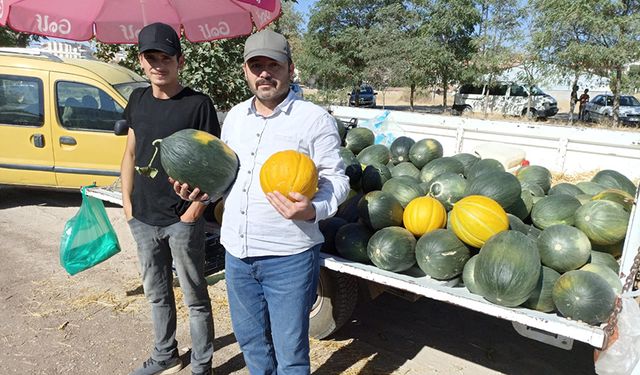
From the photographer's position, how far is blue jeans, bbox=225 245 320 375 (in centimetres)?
232

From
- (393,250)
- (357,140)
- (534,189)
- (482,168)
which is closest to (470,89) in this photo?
(357,140)

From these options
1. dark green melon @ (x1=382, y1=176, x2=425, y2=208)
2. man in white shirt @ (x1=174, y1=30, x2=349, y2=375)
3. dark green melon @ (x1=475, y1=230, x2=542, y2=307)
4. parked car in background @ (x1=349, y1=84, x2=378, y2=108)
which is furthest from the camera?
parked car in background @ (x1=349, y1=84, x2=378, y2=108)

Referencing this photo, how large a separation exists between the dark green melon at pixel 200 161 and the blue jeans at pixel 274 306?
15.8 inches

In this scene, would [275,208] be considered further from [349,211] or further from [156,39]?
[349,211]

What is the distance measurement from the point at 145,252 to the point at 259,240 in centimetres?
108

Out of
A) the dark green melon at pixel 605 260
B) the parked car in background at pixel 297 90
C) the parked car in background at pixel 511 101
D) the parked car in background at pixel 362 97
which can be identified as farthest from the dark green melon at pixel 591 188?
the parked car in background at pixel 362 97

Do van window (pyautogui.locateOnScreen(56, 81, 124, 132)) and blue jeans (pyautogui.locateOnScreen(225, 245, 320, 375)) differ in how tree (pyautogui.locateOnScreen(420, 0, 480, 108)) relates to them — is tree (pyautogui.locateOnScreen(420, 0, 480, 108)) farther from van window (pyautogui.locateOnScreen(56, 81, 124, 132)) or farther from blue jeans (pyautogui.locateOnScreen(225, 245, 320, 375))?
blue jeans (pyautogui.locateOnScreen(225, 245, 320, 375))

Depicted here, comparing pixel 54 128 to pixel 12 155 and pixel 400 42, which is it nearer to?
pixel 12 155

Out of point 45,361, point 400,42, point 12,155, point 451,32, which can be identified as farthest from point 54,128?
point 451,32

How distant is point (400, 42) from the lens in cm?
2739

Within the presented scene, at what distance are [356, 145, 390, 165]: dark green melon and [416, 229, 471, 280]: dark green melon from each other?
169cm

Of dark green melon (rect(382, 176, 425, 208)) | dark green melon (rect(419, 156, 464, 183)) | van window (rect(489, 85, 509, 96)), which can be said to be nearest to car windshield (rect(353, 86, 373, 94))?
van window (rect(489, 85, 509, 96))

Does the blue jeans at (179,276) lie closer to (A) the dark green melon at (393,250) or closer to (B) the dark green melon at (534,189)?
(A) the dark green melon at (393,250)

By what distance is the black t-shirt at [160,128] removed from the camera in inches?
110
